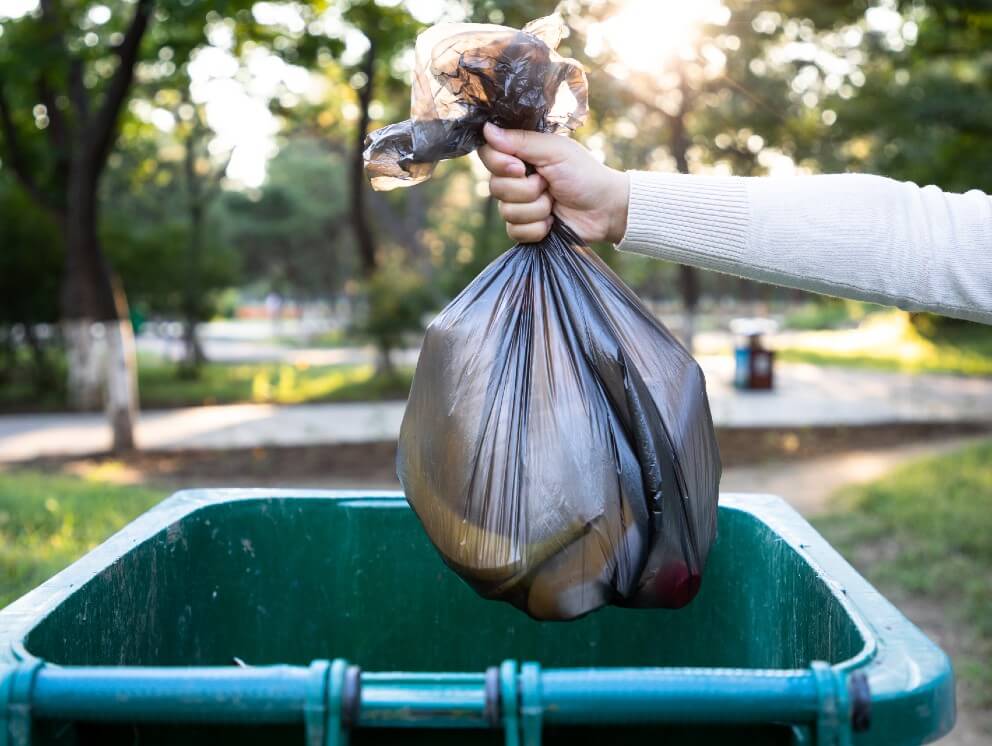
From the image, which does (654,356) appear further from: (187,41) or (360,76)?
(360,76)

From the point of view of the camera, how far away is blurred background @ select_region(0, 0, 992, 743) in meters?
5.78

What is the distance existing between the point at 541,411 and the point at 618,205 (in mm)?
419

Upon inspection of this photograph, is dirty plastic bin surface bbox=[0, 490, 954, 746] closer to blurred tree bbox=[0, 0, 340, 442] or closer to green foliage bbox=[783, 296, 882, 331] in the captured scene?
blurred tree bbox=[0, 0, 340, 442]

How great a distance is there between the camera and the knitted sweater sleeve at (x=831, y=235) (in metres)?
1.64

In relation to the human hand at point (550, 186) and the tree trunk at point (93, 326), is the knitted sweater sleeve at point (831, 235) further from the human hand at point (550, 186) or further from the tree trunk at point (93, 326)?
the tree trunk at point (93, 326)

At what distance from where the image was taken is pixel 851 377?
16141 millimetres

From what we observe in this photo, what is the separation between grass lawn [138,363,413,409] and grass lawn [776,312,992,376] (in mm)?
9223

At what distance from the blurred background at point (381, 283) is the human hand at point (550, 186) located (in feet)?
3.88

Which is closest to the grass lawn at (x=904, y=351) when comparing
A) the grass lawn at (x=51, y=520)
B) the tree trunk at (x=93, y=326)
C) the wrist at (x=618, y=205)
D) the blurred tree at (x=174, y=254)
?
the blurred tree at (x=174, y=254)

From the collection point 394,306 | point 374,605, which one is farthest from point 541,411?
point 394,306

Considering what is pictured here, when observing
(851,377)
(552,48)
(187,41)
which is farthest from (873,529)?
(851,377)

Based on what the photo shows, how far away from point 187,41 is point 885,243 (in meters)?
8.59

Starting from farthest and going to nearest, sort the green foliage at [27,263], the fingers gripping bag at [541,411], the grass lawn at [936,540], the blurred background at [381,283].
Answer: the green foliage at [27,263]
the blurred background at [381,283]
the grass lawn at [936,540]
the fingers gripping bag at [541,411]

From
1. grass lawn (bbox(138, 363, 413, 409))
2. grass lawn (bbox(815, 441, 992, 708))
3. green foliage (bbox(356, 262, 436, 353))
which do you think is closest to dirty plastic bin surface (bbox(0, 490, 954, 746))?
grass lawn (bbox(815, 441, 992, 708))
